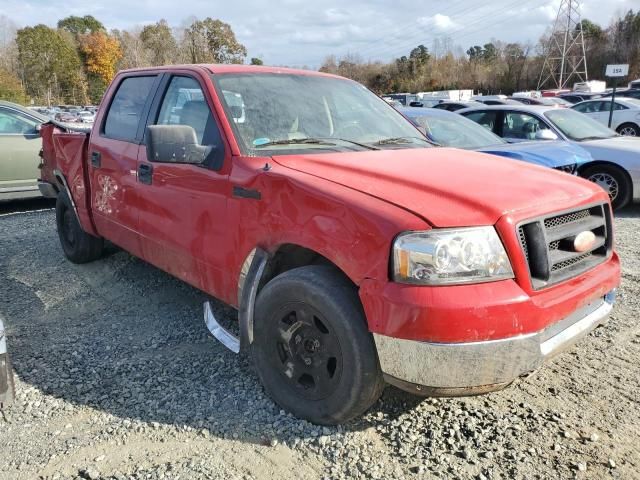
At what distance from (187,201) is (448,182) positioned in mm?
1640

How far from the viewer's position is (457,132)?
7336mm

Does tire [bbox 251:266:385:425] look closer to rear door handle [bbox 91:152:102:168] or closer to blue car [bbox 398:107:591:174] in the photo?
rear door handle [bbox 91:152:102:168]

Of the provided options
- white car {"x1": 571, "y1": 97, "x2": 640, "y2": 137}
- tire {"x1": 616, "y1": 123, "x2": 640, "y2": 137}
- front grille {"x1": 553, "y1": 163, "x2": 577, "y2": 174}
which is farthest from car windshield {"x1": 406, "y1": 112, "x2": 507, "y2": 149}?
tire {"x1": 616, "y1": 123, "x2": 640, "y2": 137}

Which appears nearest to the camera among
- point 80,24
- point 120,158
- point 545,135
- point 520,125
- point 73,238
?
point 120,158

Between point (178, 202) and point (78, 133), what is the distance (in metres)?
2.21

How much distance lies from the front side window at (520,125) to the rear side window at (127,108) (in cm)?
598

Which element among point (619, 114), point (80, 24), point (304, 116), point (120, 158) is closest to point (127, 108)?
point (120, 158)

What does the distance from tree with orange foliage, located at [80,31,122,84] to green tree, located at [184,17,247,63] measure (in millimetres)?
12767

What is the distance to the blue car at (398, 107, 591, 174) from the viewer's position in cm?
664

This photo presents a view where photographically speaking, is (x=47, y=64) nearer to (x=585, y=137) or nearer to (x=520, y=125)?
(x=520, y=125)

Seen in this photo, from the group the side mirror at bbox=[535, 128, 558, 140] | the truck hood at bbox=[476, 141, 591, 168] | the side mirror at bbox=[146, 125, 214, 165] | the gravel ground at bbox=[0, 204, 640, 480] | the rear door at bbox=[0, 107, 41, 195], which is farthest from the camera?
the rear door at bbox=[0, 107, 41, 195]

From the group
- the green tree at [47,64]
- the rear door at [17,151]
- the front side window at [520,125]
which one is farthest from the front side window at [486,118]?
the green tree at [47,64]

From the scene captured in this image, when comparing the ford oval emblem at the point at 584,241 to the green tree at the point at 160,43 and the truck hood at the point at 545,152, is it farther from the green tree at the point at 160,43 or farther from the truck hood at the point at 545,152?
the green tree at the point at 160,43

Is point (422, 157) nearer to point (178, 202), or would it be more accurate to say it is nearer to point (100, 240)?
point (178, 202)
